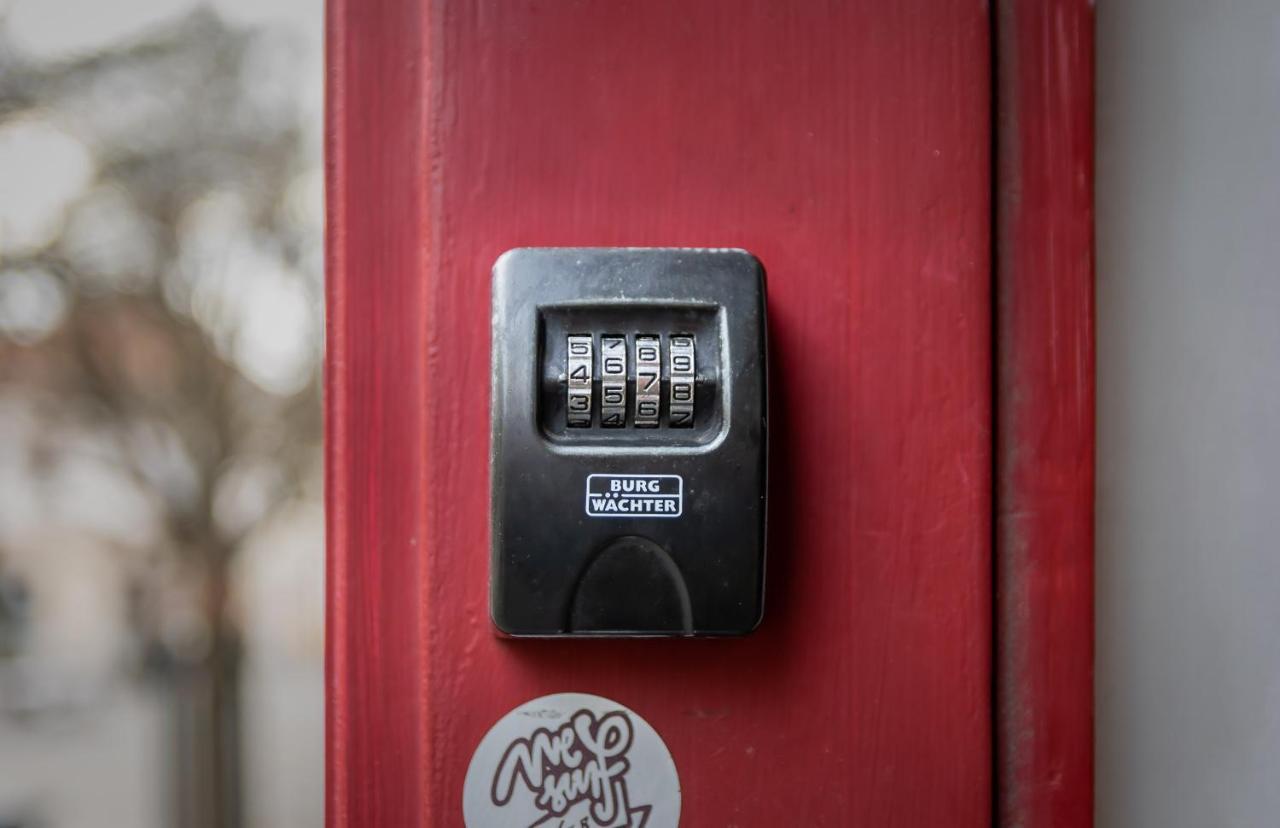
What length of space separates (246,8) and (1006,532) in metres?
1.10

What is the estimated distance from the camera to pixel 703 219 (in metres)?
0.37

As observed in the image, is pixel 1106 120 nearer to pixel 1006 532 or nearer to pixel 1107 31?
pixel 1107 31

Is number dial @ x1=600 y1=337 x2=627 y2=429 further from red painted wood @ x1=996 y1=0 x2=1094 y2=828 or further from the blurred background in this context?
the blurred background

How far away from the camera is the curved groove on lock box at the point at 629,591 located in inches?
13.2

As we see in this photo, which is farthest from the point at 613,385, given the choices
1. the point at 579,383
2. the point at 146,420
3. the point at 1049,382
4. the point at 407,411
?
the point at 146,420

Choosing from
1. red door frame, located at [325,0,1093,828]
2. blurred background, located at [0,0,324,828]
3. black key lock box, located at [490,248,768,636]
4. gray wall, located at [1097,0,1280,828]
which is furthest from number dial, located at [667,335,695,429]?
blurred background, located at [0,0,324,828]

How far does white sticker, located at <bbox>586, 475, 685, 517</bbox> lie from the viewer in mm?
332

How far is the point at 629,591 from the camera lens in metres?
0.34

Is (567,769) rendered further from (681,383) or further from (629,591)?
(681,383)

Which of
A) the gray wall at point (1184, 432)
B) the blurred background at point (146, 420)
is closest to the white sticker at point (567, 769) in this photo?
the gray wall at point (1184, 432)

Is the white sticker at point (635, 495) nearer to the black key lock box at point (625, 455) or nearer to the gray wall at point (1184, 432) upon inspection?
the black key lock box at point (625, 455)

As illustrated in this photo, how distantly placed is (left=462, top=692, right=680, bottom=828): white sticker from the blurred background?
23.4 inches

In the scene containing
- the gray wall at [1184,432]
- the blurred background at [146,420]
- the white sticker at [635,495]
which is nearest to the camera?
the white sticker at [635,495]

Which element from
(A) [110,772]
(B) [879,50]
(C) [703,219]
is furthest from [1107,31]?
(A) [110,772]
